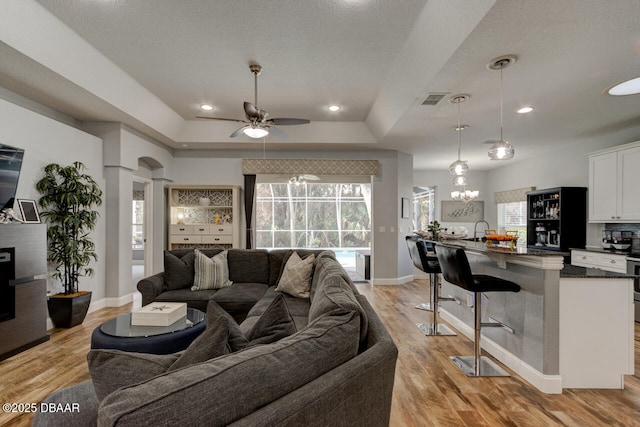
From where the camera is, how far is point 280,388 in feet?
2.84

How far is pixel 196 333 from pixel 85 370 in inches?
46.3

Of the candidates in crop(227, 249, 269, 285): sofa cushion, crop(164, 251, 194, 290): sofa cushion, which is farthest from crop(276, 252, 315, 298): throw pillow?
crop(164, 251, 194, 290): sofa cushion

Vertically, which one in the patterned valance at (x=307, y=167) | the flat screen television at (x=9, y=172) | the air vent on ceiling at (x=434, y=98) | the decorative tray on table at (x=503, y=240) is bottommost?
the decorative tray on table at (x=503, y=240)

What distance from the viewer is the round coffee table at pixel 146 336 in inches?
82.2

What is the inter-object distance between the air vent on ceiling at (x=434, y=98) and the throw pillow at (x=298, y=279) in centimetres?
216

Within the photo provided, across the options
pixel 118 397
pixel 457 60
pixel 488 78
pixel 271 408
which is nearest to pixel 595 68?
pixel 488 78

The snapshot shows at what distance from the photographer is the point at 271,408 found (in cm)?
79

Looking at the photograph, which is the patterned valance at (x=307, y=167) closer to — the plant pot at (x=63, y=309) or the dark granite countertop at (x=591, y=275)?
the plant pot at (x=63, y=309)

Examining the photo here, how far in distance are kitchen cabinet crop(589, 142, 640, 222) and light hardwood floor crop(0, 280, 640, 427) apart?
2167mm

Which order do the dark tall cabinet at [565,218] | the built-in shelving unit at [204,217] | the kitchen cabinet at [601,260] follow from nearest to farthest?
the kitchen cabinet at [601,260], the dark tall cabinet at [565,218], the built-in shelving unit at [204,217]

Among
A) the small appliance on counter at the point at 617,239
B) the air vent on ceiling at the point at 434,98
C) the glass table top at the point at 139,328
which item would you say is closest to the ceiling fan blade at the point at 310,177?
the air vent on ceiling at the point at 434,98

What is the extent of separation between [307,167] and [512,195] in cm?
470

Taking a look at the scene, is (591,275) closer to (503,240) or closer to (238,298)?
(503,240)

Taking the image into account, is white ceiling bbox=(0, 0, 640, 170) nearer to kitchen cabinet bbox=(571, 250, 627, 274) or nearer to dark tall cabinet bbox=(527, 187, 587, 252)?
dark tall cabinet bbox=(527, 187, 587, 252)
